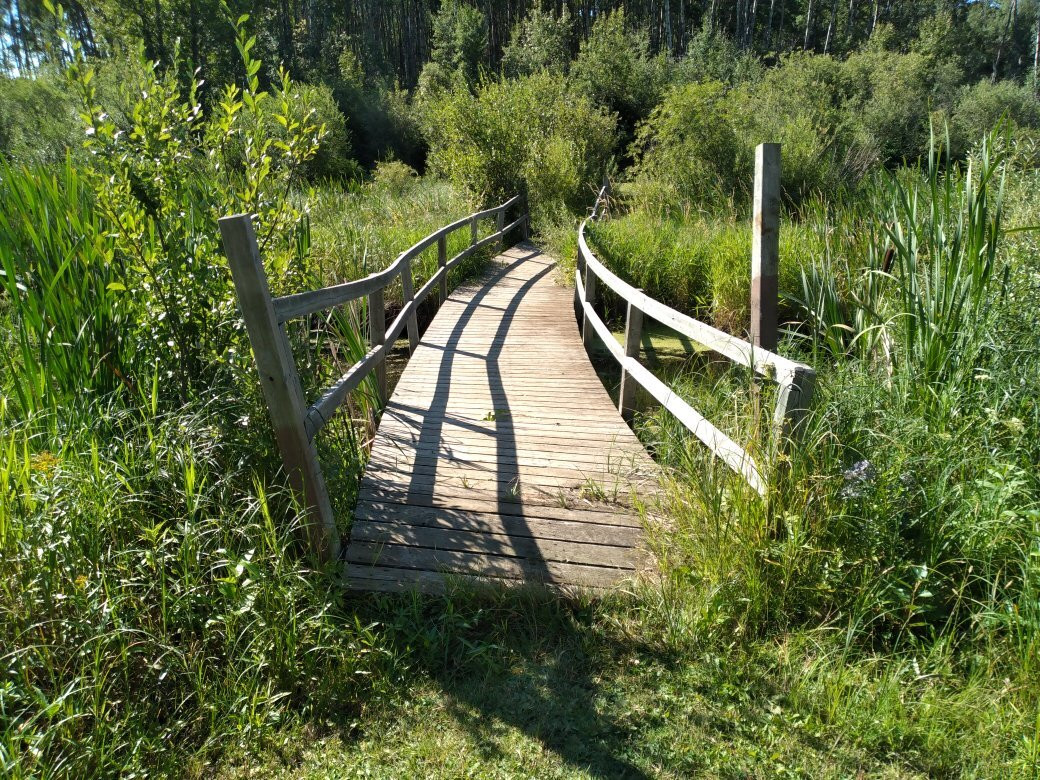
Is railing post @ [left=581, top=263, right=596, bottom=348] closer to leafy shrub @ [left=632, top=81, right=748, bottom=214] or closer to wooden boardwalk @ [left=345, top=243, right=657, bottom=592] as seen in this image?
wooden boardwalk @ [left=345, top=243, right=657, bottom=592]

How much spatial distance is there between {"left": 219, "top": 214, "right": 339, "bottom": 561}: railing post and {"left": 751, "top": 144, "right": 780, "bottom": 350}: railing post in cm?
223

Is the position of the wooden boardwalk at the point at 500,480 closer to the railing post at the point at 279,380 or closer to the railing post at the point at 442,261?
the railing post at the point at 279,380

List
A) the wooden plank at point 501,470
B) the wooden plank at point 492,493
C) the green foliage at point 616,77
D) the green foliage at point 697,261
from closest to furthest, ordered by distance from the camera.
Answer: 1. the wooden plank at point 492,493
2. the wooden plank at point 501,470
3. the green foliage at point 697,261
4. the green foliage at point 616,77

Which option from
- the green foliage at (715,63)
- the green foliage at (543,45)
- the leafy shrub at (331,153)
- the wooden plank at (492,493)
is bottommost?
the wooden plank at (492,493)

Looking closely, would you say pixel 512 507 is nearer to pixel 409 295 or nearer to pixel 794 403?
pixel 794 403

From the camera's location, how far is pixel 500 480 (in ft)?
12.5

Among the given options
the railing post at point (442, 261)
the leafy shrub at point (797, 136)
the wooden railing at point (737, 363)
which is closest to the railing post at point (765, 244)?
the wooden railing at point (737, 363)

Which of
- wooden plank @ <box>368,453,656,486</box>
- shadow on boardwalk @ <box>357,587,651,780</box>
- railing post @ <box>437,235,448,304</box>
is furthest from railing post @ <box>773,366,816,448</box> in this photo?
railing post @ <box>437,235,448,304</box>

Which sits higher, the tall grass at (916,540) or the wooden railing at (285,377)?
the wooden railing at (285,377)

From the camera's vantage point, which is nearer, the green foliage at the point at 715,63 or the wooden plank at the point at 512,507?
the wooden plank at the point at 512,507

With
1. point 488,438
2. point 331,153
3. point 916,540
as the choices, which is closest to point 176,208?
point 488,438

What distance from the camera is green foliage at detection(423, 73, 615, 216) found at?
14.9 meters

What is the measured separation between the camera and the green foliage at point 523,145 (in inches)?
588

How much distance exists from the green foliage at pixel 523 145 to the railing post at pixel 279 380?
1250 cm
